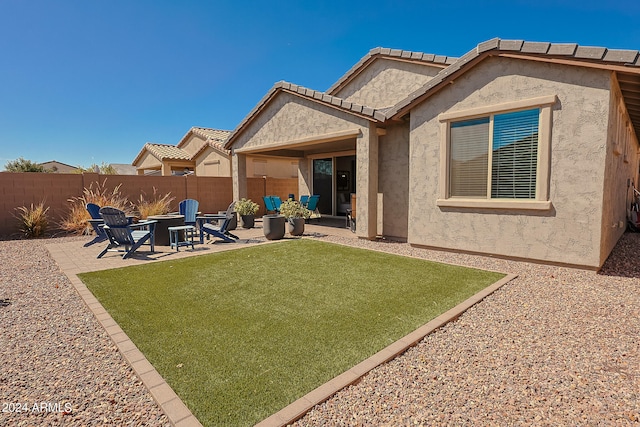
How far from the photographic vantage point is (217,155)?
19672 mm

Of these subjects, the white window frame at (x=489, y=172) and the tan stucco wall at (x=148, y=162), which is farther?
the tan stucco wall at (x=148, y=162)

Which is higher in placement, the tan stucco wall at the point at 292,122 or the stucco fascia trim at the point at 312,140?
the tan stucco wall at the point at 292,122

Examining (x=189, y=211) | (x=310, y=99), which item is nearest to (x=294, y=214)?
(x=189, y=211)

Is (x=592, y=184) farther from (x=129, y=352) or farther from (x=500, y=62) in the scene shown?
(x=129, y=352)

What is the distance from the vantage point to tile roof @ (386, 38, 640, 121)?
5480 millimetres

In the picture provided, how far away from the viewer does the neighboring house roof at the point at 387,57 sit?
12.5 m

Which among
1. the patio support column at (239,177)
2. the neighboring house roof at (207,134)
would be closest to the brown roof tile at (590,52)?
the patio support column at (239,177)

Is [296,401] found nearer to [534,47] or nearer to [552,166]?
[552,166]

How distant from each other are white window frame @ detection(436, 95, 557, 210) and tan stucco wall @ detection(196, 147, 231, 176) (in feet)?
45.1

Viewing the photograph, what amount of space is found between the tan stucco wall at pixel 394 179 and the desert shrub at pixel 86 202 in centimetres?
1003

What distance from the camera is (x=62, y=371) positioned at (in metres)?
3.02

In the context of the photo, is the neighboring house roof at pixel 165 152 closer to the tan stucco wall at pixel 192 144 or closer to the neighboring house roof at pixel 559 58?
the tan stucco wall at pixel 192 144

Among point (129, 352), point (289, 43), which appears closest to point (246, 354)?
point (129, 352)

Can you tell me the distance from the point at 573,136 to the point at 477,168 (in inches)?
73.7
